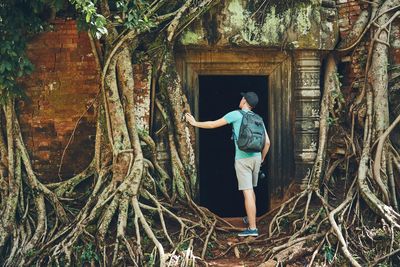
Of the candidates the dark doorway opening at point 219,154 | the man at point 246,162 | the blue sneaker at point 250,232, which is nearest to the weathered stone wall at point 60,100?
the man at point 246,162

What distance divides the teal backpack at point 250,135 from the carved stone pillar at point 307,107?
838 millimetres

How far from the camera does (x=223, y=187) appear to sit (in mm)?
9750

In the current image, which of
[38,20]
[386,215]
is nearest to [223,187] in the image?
[386,215]

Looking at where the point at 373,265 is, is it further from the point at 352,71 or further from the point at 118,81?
the point at 118,81

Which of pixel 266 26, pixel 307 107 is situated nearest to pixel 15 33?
pixel 266 26

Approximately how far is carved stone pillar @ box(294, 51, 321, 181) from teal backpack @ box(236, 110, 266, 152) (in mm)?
838

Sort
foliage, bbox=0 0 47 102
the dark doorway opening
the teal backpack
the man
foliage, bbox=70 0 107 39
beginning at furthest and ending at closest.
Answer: the dark doorway opening
the man
the teal backpack
foliage, bbox=0 0 47 102
foliage, bbox=70 0 107 39

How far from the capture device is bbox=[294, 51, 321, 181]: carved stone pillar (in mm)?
7117

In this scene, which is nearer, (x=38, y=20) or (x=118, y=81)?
(x=38, y=20)

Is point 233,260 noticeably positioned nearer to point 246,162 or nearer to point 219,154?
point 246,162

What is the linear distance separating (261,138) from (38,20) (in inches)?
95.5

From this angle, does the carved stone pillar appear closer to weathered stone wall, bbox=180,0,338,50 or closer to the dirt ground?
weathered stone wall, bbox=180,0,338,50

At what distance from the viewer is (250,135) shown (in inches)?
250

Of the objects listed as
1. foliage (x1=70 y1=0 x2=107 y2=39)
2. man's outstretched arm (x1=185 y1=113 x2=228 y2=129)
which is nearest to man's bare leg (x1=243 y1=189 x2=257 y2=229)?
man's outstretched arm (x1=185 y1=113 x2=228 y2=129)
